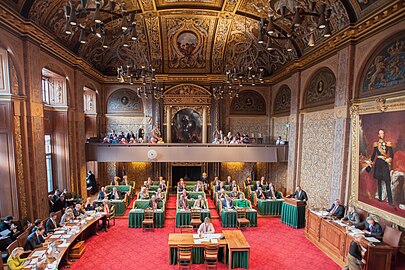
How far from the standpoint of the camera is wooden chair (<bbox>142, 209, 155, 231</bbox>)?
10055mm

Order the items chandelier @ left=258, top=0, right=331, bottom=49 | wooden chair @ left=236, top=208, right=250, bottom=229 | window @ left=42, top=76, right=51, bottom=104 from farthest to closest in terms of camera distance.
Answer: window @ left=42, top=76, right=51, bottom=104 → wooden chair @ left=236, top=208, right=250, bottom=229 → chandelier @ left=258, top=0, right=331, bottom=49

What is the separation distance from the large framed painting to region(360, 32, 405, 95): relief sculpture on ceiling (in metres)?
0.43

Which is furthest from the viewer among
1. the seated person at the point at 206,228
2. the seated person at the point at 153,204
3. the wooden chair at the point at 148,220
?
the seated person at the point at 153,204

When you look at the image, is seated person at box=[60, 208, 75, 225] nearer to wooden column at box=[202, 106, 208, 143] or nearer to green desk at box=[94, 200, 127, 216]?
green desk at box=[94, 200, 127, 216]

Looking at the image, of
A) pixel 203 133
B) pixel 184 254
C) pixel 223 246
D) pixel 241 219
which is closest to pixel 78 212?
pixel 184 254

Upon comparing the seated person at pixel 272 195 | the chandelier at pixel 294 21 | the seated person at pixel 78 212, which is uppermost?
the chandelier at pixel 294 21

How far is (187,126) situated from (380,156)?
1259 cm

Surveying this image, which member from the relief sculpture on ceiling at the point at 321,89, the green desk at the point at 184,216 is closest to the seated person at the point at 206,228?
the green desk at the point at 184,216

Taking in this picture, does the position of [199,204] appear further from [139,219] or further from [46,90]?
[46,90]

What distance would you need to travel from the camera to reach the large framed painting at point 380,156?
6746 millimetres

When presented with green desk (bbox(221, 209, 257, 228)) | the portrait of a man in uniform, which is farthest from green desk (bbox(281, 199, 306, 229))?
the portrait of a man in uniform

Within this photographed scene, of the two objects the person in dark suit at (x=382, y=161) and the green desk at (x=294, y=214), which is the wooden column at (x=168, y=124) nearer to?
the green desk at (x=294, y=214)

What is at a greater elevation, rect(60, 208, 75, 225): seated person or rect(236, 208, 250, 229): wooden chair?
rect(60, 208, 75, 225): seated person

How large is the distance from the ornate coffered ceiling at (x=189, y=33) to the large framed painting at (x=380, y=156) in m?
3.65
